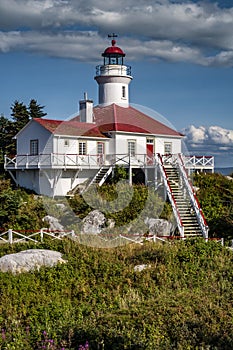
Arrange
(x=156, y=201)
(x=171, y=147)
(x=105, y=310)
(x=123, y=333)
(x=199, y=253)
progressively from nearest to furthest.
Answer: (x=123, y=333)
(x=105, y=310)
(x=199, y=253)
(x=156, y=201)
(x=171, y=147)

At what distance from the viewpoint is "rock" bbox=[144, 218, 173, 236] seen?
73.3 ft

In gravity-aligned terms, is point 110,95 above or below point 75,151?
above

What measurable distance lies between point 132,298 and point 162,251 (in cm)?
425

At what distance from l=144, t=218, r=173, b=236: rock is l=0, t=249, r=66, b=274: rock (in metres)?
7.82

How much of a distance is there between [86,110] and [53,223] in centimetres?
862

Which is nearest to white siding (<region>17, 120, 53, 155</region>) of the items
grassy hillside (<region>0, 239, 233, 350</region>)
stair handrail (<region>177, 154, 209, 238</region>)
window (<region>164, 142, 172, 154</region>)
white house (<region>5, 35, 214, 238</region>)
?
white house (<region>5, 35, 214, 238</region>)

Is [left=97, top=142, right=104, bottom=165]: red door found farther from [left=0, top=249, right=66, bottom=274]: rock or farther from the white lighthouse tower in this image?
[left=0, top=249, right=66, bottom=274]: rock

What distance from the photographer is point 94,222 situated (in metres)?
23.2

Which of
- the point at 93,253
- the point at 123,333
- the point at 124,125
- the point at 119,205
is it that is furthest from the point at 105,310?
the point at 124,125

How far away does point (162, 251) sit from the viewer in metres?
16.1

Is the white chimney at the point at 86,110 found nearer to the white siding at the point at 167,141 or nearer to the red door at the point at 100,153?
the red door at the point at 100,153

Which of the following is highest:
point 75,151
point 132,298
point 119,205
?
Result: point 75,151

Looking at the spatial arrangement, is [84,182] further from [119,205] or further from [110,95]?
[110,95]

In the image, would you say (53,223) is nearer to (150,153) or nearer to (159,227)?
(159,227)
